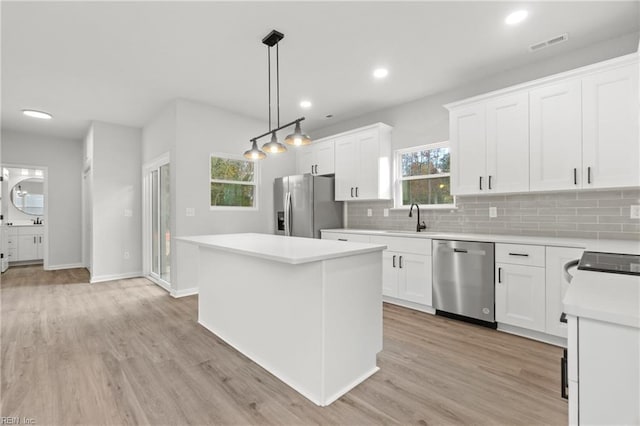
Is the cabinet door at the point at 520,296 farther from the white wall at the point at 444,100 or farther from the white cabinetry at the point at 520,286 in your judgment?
the white wall at the point at 444,100

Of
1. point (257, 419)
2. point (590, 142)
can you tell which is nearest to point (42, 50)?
point (257, 419)

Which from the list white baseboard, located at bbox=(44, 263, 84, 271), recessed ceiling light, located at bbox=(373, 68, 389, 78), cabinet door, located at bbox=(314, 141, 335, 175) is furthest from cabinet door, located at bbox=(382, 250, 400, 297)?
white baseboard, located at bbox=(44, 263, 84, 271)

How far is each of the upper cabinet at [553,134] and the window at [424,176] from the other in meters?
0.48

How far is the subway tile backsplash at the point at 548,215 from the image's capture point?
106 inches

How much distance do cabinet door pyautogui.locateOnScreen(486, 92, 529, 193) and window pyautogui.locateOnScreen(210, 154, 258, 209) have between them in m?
3.43

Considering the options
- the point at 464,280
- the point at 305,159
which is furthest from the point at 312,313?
the point at 305,159

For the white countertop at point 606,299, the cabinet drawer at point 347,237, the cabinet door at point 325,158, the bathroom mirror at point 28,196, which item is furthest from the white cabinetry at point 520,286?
the bathroom mirror at point 28,196

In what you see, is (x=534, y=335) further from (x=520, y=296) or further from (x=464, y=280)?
(x=464, y=280)

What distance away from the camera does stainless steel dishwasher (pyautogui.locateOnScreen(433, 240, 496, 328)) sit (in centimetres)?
293

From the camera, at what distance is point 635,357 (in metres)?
0.70

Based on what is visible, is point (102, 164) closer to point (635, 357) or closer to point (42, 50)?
point (42, 50)

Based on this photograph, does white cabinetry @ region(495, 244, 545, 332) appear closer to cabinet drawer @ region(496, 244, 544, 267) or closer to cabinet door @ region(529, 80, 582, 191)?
cabinet drawer @ region(496, 244, 544, 267)

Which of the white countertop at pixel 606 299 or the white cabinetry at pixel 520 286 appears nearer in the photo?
the white countertop at pixel 606 299

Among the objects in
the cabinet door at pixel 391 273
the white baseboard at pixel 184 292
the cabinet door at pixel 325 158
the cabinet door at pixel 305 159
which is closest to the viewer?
the cabinet door at pixel 391 273
